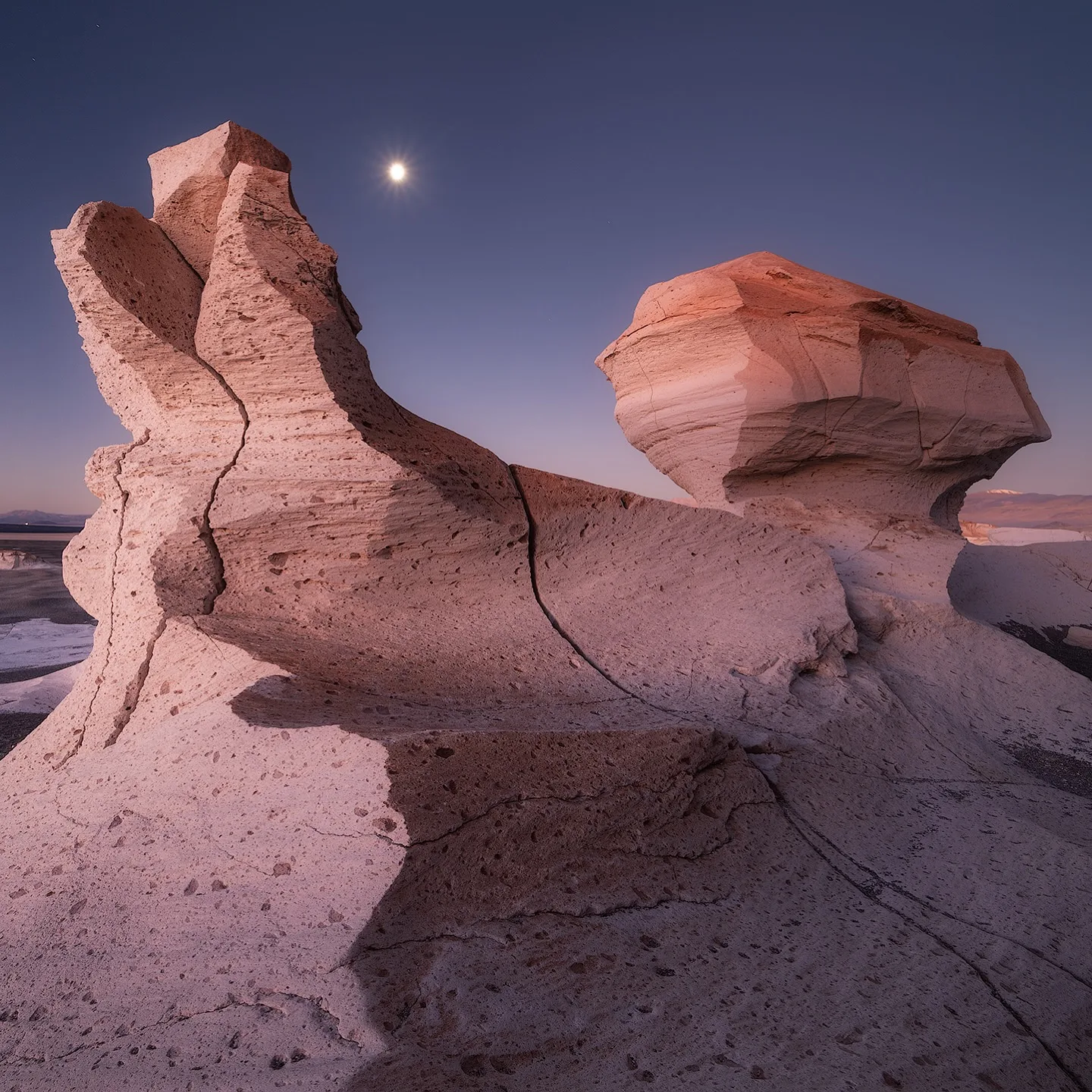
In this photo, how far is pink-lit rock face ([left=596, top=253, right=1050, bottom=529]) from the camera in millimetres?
5121

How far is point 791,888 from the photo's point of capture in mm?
1809

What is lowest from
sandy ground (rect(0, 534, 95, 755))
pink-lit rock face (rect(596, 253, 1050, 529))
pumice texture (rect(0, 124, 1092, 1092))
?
sandy ground (rect(0, 534, 95, 755))

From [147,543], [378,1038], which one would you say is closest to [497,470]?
[147,543]

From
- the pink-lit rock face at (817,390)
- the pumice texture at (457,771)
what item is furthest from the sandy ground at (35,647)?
the pink-lit rock face at (817,390)

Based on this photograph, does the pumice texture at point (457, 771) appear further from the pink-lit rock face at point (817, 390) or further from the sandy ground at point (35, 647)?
the sandy ground at point (35, 647)

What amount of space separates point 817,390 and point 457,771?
435 cm

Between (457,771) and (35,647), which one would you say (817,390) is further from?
(35,647)

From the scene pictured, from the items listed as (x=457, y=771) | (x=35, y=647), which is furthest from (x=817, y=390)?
(x=35, y=647)

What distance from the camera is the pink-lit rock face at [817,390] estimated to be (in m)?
5.12

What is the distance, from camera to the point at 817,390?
16.6 feet

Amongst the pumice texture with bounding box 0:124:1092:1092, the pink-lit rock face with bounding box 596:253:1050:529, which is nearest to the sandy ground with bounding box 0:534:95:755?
Answer: the pumice texture with bounding box 0:124:1092:1092

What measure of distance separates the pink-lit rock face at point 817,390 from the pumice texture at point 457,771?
1444 millimetres

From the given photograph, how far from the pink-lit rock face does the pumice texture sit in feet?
4.74

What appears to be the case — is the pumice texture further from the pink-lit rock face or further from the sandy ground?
the sandy ground
